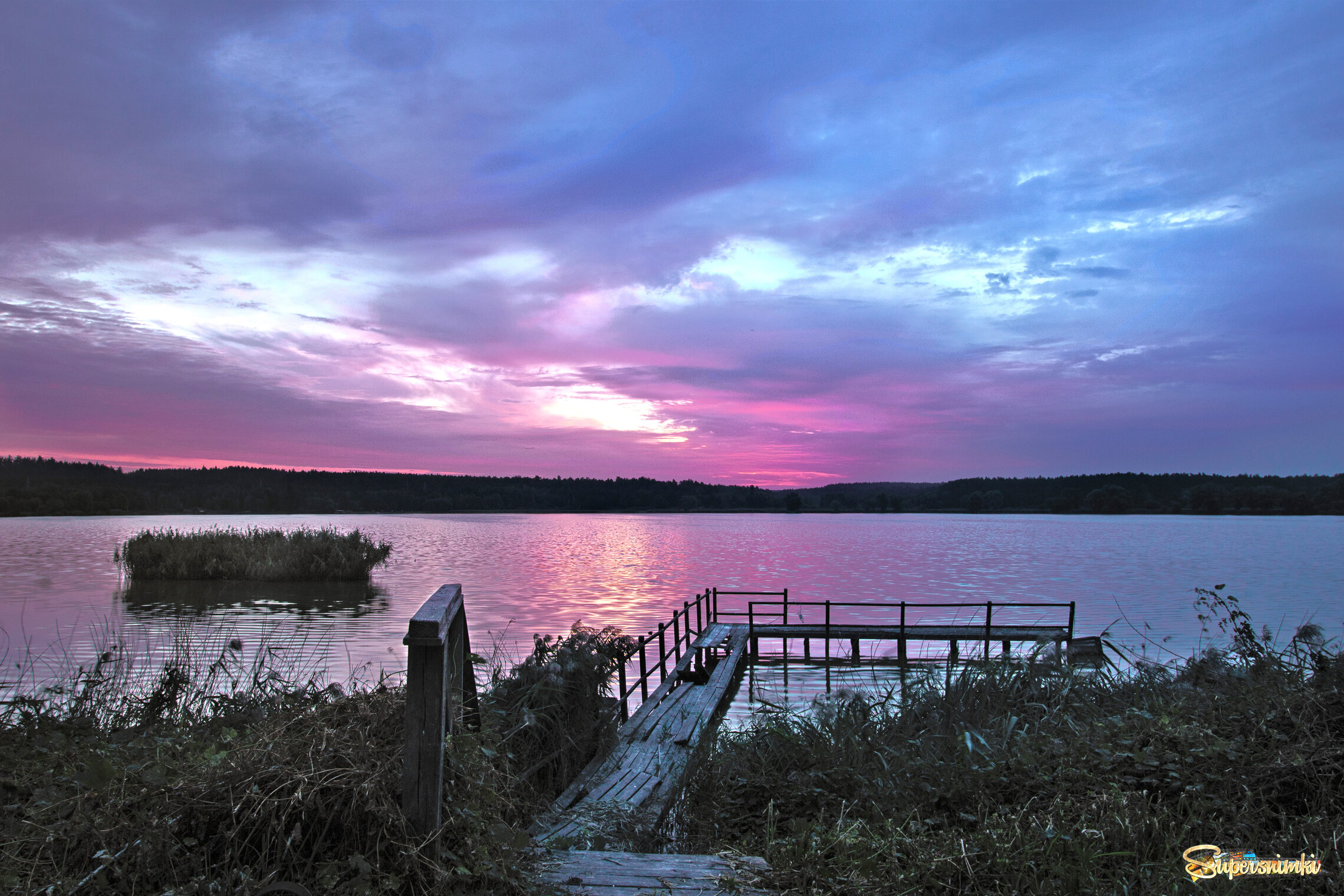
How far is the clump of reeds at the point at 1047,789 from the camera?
4.12 meters

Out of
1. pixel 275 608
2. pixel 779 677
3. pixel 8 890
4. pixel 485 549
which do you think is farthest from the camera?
pixel 485 549

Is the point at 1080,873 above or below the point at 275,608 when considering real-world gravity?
above

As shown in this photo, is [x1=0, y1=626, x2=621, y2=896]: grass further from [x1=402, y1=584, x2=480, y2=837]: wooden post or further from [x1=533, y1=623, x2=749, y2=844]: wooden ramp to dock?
[x1=533, y1=623, x2=749, y2=844]: wooden ramp to dock

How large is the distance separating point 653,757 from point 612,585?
37.2 meters

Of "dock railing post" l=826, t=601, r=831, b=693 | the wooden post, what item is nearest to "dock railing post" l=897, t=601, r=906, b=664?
"dock railing post" l=826, t=601, r=831, b=693

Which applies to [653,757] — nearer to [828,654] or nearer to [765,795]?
[765,795]

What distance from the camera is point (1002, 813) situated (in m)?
4.88

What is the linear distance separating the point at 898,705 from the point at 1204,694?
121 inches

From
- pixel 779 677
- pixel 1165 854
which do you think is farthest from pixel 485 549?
pixel 1165 854

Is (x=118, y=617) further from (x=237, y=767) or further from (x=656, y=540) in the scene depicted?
(x=656, y=540)

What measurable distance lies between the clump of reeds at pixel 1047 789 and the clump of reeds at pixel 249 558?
36.3 m

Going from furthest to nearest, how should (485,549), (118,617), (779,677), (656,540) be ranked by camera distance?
1. (656,540)
2. (485,549)
3. (118,617)
4. (779,677)

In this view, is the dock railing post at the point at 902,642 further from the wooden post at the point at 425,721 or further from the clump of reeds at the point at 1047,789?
the wooden post at the point at 425,721

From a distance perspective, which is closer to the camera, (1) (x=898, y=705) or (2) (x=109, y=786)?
(2) (x=109, y=786)
